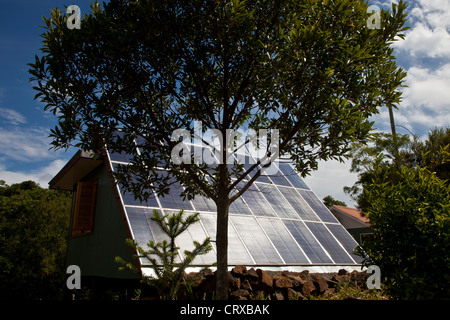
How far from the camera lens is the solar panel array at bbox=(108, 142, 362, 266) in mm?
9429

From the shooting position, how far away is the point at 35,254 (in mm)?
22500

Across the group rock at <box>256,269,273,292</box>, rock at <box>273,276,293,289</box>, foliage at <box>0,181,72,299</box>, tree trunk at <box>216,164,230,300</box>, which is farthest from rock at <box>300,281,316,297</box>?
foliage at <box>0,181,72,299</box>

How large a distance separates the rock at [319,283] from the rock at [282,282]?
917 millimetres

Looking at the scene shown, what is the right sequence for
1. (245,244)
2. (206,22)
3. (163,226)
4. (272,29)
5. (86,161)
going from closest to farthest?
(206,22) → (272,29) → (163,226) → (245,244) → (86,161)

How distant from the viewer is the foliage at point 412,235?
4.64 meters

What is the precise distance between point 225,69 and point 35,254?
2140 centimetres

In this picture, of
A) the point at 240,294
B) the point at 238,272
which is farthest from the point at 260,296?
the point at 238,272

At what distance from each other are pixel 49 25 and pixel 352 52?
5486mm

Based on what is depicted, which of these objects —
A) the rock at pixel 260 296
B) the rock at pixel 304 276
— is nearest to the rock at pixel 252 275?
the rock at pixel 260 296

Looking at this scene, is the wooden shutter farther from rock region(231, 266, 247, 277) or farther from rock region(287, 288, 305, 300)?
rock region(287, 288, 305, 300)
